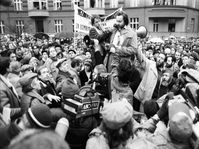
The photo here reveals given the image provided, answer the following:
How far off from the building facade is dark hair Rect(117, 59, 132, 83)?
81.6 ft

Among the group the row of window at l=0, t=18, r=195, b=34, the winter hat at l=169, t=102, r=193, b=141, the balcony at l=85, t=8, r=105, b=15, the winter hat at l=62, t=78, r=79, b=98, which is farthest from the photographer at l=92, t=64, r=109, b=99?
the row of window at l=0, t=18, r=195, b=34

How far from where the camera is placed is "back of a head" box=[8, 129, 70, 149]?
2.97 feet

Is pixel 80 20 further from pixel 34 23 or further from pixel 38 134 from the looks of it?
pixel 34 23

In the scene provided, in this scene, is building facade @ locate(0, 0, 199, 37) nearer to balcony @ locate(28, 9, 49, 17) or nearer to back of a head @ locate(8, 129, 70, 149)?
balcony @ locate(28, 9, 49, 17)

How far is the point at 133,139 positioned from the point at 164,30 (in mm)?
28005

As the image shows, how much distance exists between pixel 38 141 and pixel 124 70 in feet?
6.29

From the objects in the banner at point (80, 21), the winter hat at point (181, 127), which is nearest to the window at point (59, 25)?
the banner at point (80, 21)

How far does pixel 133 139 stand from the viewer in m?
1.84

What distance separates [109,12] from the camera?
1105 inches

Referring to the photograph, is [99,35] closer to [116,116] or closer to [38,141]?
[116,116]

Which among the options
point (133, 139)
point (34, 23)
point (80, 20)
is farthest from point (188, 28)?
point (133, 139)

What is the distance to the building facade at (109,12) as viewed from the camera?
26.2 meters

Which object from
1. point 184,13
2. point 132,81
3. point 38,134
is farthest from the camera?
point 184,13

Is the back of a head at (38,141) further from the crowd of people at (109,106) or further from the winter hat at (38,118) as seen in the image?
the winter hat at (38,118)
